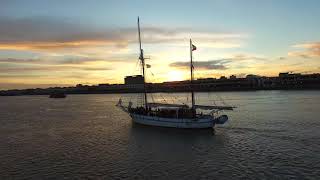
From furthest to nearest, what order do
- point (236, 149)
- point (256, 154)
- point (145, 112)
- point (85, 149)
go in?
1. point (145, 112)
2. point (85, 149)
3. point (236, 149)
4. point (256, 154)

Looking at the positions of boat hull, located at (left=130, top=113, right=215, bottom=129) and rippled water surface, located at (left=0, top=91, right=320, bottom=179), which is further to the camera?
boat hull, located at (left=130, top=113, right=215, bottom=129)

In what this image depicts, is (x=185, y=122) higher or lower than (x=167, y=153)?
higher

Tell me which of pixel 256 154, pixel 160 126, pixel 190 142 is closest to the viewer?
pixel 256 154

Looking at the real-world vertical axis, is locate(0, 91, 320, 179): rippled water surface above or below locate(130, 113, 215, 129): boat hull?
below

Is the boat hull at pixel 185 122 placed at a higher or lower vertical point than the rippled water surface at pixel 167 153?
higher

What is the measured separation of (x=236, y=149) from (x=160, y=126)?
80.7 feet

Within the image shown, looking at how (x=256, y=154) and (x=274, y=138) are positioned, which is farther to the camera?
(x=274, y=138)

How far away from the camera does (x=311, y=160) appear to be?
40250mm

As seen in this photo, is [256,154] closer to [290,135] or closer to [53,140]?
[290,135]

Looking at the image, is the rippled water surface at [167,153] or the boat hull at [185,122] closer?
the rippled water surface at [167,153]

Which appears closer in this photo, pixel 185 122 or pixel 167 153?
pixel 167 153

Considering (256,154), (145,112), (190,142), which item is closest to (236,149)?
(256,154)

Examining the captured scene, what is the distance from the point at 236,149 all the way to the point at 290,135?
1363cm

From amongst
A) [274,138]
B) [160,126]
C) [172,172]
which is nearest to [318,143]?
[274,138]
